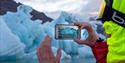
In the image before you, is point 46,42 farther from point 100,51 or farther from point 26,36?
point 26,36

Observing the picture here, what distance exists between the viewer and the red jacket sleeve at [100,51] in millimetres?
551

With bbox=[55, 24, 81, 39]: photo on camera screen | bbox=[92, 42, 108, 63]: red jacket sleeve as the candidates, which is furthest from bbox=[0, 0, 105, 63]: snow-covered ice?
bbox=[92, 42, 108, 63]: red jacket sleeve

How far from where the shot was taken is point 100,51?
58cm

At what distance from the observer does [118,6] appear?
1.45 feet

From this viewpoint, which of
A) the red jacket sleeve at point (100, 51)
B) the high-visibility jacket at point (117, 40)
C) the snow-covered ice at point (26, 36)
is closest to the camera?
the high-visibility jacket at point (117, 40)

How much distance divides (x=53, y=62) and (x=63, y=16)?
8.06 metres

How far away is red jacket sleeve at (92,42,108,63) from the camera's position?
55 cm

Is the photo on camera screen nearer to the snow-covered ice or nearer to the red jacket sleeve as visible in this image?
the red jacket sleeve

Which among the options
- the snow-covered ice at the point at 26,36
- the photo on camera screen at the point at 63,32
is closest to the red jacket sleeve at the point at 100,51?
the photo on camera screen at the point at 63,32

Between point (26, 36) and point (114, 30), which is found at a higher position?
point (114, 30)

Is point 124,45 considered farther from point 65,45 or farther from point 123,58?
point 65,45

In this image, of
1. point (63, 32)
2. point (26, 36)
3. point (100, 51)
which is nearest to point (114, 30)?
point (100, 51)

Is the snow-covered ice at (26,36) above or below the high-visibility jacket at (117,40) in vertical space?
below

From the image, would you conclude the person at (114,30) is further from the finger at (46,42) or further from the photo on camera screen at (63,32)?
the photo on camera screen at (63,32)
